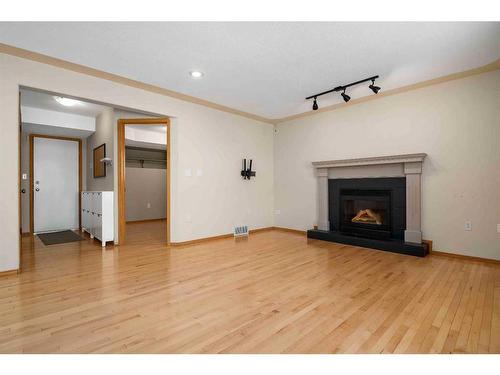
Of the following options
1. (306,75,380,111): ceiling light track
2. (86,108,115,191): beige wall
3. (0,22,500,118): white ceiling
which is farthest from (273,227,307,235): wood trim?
(86,108,115,191): beige wall

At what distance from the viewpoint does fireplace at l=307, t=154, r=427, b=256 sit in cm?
367

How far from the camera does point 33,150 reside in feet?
17.6

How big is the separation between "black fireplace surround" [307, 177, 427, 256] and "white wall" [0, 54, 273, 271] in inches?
59.5

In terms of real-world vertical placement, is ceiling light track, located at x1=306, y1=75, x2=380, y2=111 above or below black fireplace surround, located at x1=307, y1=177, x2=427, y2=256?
above

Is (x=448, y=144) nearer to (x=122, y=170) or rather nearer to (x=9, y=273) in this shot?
(x=122, y=170)

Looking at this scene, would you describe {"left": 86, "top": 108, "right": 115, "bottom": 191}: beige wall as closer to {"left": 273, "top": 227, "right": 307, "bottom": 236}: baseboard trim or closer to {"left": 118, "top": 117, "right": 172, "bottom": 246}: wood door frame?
{"left": 118, "top": 117, "right": 172, "bottom": 246}: wood door frame

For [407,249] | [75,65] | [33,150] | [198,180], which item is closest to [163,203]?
[33,150]

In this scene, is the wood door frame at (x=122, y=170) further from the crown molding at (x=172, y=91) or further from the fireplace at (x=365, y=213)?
the fireplace at (x=365, y=213)

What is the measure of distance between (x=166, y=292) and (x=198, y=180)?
7.84 ft

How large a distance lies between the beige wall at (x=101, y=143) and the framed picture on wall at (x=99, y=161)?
0.27 feet

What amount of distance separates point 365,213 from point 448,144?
5.15 feet

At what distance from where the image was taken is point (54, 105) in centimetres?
462

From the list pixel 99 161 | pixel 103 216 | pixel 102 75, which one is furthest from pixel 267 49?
pixel 99 161

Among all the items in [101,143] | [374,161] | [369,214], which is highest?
[101,143]
